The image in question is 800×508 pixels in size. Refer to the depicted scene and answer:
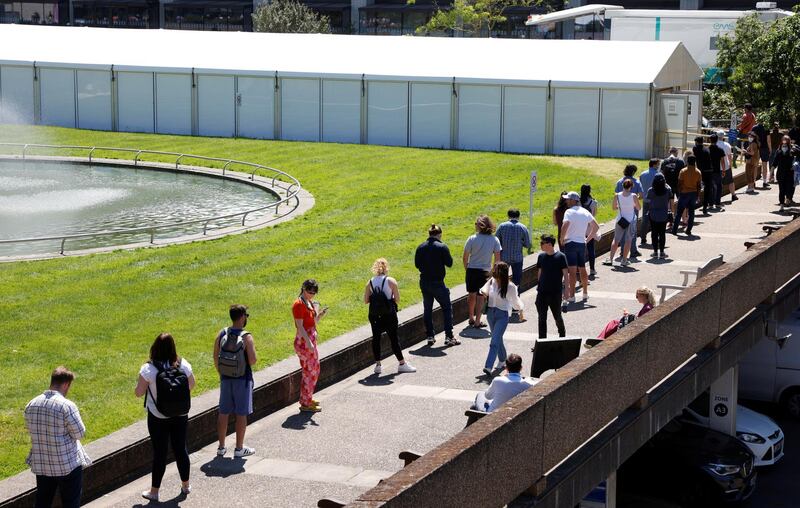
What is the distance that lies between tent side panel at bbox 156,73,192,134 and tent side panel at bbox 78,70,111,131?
79.2 inches

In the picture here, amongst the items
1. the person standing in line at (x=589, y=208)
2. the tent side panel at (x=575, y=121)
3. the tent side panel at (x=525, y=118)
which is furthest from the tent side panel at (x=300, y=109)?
the person standing in line at (x=589, y=208)

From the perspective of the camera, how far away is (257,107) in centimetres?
4206

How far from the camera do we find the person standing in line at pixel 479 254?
57.5 feet

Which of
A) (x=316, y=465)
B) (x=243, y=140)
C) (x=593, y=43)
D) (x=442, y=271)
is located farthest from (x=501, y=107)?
(x=316, y=465)

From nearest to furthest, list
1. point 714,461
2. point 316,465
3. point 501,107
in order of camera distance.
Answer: point 316,465
point 714,461
point 501,107

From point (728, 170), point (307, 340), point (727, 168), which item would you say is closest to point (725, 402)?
point (307, 340)

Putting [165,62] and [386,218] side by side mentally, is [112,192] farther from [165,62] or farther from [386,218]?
[165,62]

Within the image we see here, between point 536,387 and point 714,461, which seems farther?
point 714,461

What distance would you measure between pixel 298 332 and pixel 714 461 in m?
5.37

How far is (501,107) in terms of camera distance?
3903cm

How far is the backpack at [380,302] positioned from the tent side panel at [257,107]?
27160mm

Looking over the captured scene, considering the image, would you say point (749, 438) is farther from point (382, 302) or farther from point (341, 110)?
point (341, 110)

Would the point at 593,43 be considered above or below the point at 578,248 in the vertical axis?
above

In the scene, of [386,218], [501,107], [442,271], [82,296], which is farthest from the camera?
[501,107]
